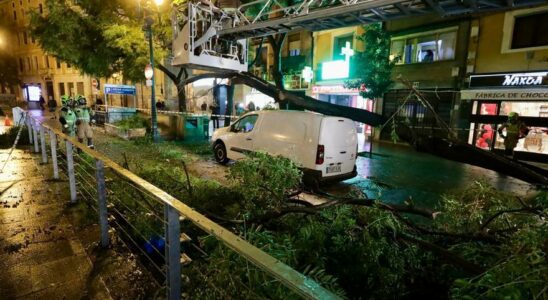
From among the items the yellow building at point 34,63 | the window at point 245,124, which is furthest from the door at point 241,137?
the yellow building at point 34,63

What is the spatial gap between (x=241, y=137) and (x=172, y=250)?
7.72m


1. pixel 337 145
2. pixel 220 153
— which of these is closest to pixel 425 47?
pixel 337 145

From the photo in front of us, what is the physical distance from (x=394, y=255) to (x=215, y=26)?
8043mm

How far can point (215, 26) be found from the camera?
28.3 ft

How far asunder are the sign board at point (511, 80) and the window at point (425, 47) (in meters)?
2.07

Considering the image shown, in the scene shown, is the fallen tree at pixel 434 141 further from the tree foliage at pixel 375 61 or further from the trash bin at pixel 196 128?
the tree foliage at pixel 375 61

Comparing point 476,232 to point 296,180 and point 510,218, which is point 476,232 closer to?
point 510,218

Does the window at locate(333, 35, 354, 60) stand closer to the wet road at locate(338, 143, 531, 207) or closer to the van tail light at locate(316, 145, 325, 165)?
the wet road at locate(338, 143, 531, 207)

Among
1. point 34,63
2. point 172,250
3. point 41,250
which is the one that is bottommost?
point 41,250

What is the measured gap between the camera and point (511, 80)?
40.7 ft

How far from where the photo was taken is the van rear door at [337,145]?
760cm

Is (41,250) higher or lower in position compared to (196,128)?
lower

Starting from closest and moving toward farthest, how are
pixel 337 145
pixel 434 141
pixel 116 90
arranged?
pixel 434 141
pixel 337 145
pixel 116 90

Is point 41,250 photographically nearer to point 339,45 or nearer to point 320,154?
point 320,154
